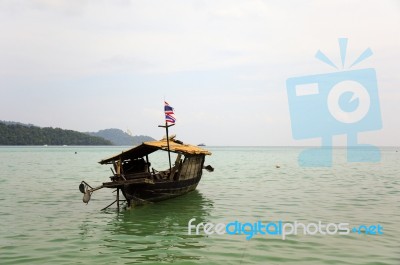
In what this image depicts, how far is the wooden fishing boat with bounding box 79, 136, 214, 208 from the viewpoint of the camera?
56.9 feet

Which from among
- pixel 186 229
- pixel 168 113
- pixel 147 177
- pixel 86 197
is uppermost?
pixel 168 113

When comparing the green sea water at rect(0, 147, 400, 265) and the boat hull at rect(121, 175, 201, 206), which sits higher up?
the boat hull at rect(121, 175, 201, 206)

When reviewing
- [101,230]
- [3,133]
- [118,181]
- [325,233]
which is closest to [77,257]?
[101,230]

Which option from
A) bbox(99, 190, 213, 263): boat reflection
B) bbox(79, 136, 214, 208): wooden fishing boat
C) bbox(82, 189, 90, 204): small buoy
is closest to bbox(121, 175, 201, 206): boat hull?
bbox(79, 136, 214, 208): wooden fishing boat

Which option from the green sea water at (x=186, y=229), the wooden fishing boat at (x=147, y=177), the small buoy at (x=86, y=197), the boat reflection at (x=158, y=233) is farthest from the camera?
the wooden fishing boat at (x=147, y=177)

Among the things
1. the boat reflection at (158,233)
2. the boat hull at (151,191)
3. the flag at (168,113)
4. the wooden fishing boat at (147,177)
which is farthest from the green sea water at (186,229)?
the flag at (168,113)

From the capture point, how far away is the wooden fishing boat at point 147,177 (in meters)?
17.3

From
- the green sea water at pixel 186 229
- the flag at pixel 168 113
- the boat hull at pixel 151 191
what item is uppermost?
the flag at pixel 168 113

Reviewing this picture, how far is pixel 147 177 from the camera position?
18.7 metres

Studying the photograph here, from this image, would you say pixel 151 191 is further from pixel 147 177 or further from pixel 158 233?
pixel 158 233

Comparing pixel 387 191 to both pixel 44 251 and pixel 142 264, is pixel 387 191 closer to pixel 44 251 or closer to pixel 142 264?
pixel 142 264

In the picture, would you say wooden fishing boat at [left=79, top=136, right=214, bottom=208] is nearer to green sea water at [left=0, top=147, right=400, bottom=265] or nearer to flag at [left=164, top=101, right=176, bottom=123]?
green sea water at [left=0, top=147, right=400, bottom=265]

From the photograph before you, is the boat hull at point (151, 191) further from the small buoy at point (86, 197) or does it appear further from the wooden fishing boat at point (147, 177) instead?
the small buoy at point (86, 197)

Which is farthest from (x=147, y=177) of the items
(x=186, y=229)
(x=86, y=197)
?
(x=186, y=229)
